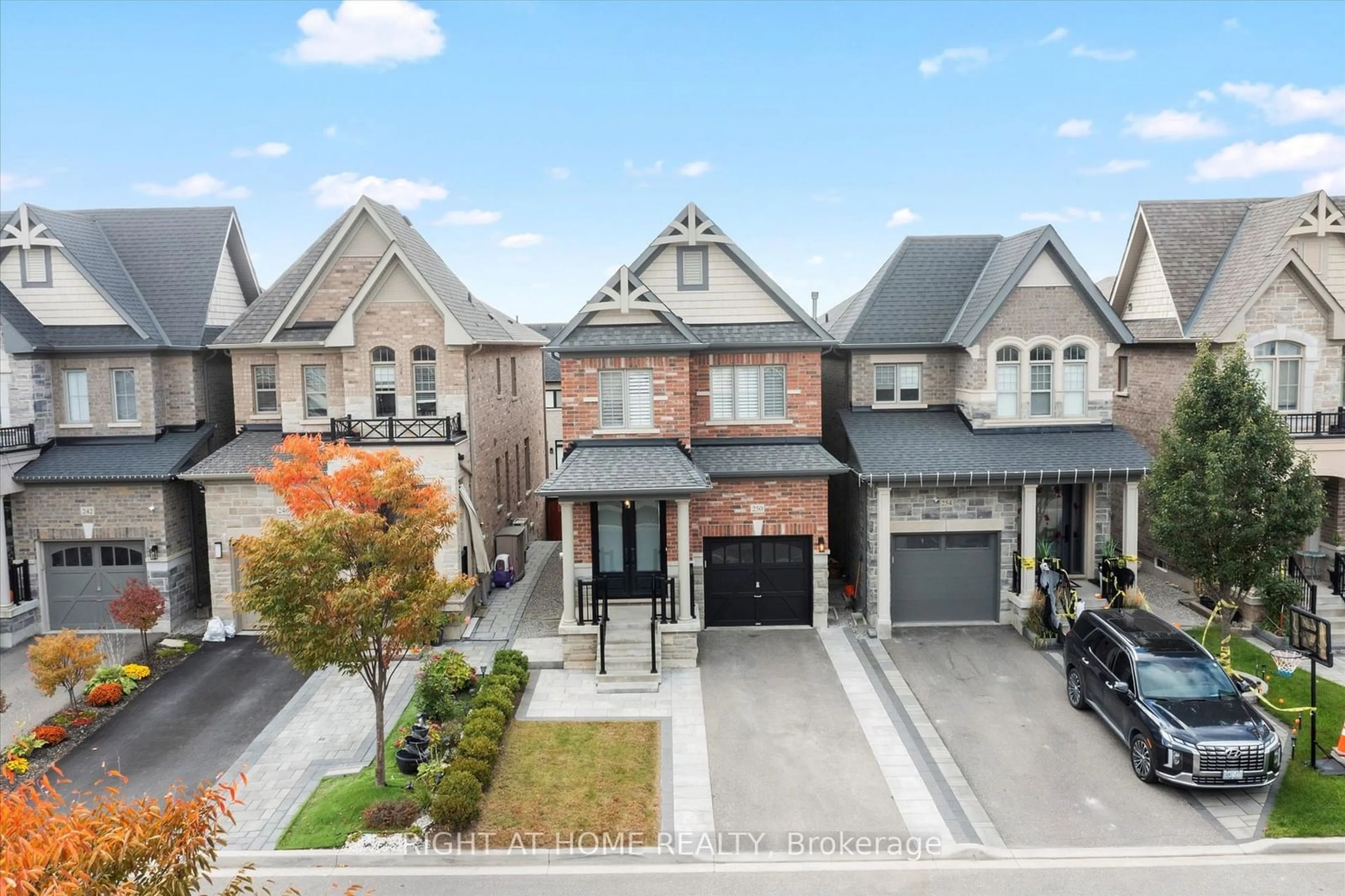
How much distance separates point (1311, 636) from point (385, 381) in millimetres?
20231

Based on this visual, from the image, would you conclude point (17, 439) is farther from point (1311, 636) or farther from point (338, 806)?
point (1311, 636)

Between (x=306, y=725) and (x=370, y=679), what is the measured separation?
3.84m

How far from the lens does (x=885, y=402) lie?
24266 millimetres

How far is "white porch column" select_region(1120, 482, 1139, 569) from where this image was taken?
21.6 metres

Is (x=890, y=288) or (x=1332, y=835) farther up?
(x=890, y=288)

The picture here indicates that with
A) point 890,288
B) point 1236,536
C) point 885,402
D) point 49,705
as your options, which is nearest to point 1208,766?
point 1236,536

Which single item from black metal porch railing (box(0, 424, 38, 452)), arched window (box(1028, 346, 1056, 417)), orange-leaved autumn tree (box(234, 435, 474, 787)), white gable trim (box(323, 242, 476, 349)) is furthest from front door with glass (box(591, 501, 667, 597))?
black metal porch railing (box(0, 424, 38, 452))

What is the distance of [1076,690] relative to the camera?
1712cm

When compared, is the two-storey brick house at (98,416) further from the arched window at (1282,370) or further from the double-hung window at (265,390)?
the arched window at (1282,370)

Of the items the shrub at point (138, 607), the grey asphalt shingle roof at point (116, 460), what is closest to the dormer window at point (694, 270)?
the grey asphalt shingle roof at point (116, 460)

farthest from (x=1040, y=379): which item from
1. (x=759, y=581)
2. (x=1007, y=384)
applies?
(x=759, y=581)

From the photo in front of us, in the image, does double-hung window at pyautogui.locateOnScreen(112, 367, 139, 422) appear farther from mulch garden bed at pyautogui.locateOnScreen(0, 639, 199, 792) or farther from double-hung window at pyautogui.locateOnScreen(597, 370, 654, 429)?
double-hung window at pyautogui.locateOnScreen(597, 370, 654, 429)

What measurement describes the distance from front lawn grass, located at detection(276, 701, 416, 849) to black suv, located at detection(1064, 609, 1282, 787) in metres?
11.5

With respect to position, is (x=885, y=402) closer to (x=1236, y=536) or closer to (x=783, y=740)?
(x=1236, y=536)
